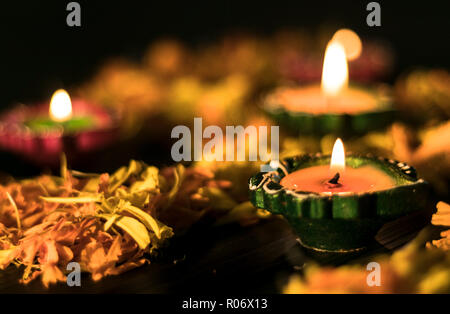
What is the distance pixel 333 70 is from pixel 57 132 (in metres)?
0.38

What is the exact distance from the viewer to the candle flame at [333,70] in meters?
0.79

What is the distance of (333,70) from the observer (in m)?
0.80

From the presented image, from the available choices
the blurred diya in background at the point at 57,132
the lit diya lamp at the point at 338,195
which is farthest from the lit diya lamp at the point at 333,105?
the blurred diya in background at the point at 57,132

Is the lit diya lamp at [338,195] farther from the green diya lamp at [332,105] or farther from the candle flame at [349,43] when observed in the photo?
the candle flame at [349,43]

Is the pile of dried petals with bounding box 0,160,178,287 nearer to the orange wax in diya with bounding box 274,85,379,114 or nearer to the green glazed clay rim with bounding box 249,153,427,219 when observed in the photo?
the green glazed clay rim with bounding box 249,153,427,219

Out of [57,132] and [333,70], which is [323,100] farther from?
[57,132]

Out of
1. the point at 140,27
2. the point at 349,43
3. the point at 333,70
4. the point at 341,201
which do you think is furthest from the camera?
the point at 140,27

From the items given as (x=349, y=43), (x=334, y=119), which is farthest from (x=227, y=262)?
(x=349, y=43)

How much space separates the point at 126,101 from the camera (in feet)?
3.03

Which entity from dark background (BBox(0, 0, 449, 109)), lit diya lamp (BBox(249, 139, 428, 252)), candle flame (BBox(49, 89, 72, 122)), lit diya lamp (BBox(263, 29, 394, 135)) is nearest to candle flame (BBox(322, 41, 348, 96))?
lit diya lamp (BBox(263, 29, 394, 135))

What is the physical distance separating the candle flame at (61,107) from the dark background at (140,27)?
0.48m

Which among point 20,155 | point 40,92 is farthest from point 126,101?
point 40,92

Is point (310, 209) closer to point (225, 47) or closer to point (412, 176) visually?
point (412, 176)

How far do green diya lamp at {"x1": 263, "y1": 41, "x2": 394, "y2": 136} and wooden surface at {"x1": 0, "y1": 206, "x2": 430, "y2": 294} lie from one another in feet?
0.46
